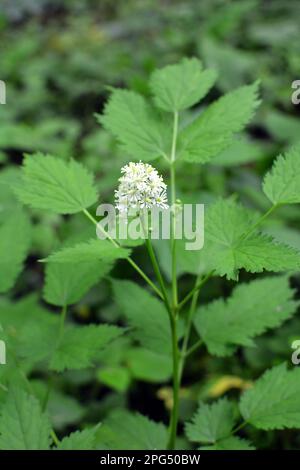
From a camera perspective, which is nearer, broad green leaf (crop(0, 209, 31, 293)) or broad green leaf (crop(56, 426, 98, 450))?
broad green leaf (crop(56, 426, 98, 450))

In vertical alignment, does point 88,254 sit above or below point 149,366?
above

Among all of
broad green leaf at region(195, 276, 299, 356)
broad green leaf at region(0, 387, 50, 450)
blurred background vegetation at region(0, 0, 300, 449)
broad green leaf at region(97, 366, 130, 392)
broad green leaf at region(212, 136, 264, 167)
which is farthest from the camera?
broad green leaf at region(212, 136, 264, 167)

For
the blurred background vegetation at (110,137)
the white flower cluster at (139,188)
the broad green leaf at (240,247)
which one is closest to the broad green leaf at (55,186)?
the blurred background vegetation at (110,137)

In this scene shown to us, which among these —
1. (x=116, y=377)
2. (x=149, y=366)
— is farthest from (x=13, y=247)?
(x=149, y=366)

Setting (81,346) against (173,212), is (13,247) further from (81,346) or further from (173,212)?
(173,212)

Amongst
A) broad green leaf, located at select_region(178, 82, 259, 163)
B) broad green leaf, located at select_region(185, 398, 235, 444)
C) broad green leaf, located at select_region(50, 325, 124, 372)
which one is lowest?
broad green leaf, located at select_region(185, 398, 235, 444)

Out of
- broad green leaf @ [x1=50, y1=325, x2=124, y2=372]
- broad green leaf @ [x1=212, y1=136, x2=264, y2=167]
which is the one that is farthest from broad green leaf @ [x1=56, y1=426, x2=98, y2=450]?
broad green leaf @ [x1=212, y1=136, x2=264, y2=167]

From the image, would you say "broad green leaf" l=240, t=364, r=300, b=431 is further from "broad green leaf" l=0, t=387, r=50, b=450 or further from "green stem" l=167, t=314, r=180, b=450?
"broad green leaf" l=0, t=387, r=50, b=450
